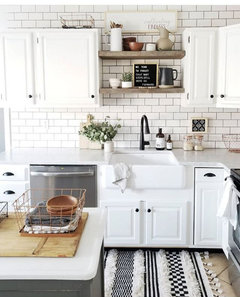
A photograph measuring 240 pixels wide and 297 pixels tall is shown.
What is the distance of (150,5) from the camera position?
164 inches

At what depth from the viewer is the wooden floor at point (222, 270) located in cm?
309

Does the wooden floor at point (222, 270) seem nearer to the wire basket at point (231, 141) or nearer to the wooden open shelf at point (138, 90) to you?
the wire basket at point (231, 141)

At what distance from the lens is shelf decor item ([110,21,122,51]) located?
13.0ft

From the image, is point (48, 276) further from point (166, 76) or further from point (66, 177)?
point (166, 76)

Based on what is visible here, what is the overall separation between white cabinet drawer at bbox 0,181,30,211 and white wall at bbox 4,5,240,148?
85 cm

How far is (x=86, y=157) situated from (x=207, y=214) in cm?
133

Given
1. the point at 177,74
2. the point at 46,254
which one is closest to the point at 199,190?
the point at 177,74

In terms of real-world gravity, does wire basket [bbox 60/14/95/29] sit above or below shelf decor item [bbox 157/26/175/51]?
above

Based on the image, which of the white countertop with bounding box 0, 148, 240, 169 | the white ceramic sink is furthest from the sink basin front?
the white ceramic sink

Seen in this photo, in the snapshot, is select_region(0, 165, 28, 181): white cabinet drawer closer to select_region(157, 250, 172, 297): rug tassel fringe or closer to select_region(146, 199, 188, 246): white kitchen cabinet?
select_region(146, 199, 188, 246): white kitchen cabinet

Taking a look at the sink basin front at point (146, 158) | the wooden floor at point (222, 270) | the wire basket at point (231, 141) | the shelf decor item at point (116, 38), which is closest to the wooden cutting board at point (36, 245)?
the wooden floor at point (222, 270)

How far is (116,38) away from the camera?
3.97 m

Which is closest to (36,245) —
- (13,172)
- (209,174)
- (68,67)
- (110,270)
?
(110,270)

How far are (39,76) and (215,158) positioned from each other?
200 cm
